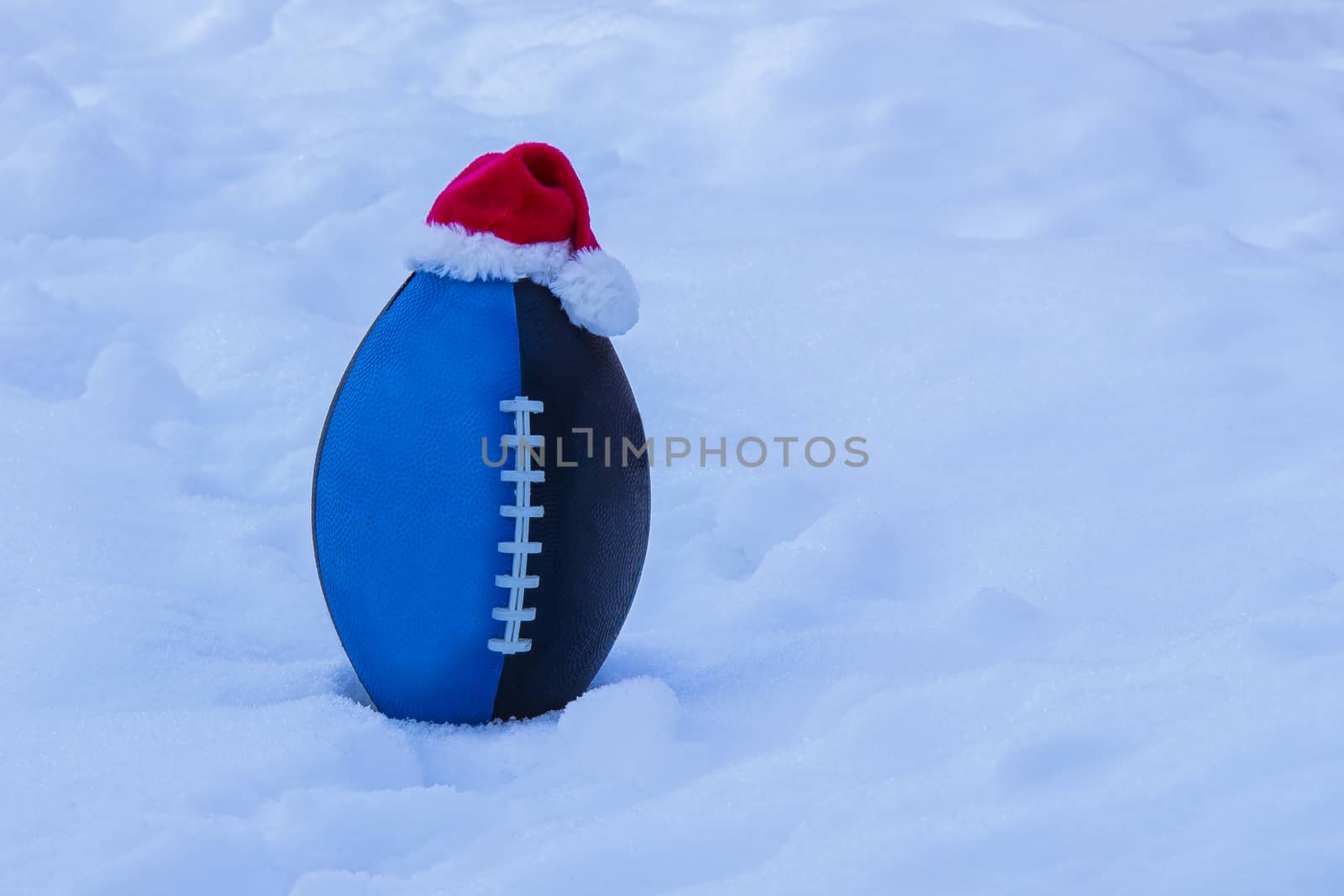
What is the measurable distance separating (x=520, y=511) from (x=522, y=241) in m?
0.44

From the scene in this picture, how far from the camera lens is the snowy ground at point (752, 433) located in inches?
74.3

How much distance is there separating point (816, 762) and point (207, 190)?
3.30 m

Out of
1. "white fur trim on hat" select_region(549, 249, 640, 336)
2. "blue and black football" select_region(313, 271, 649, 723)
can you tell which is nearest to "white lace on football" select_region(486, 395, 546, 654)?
"blue and black football" select_region(313, 271, 649, 723)

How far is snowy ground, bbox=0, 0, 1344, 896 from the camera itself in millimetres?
1888

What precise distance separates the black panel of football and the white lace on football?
0.02 metres

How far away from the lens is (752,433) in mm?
3539

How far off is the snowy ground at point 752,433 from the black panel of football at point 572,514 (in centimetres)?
10

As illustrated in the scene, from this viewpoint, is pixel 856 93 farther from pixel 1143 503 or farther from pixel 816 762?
pixel 816 762

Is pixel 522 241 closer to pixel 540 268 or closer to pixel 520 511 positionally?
pixel 540 268

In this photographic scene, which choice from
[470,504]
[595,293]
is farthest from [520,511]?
[595,293]

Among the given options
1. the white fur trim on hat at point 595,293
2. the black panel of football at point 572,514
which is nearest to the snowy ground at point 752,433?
the black panel of football at point 572,514

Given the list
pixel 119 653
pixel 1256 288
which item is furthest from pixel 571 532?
pixel 1256 288

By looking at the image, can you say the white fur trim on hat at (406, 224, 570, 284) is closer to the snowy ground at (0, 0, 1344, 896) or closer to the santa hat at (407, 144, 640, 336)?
the santa hat at (407, 144, 640, 336)

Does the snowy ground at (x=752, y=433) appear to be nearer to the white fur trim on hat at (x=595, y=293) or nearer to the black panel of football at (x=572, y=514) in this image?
the black panel of football at (x=572, y=514)
